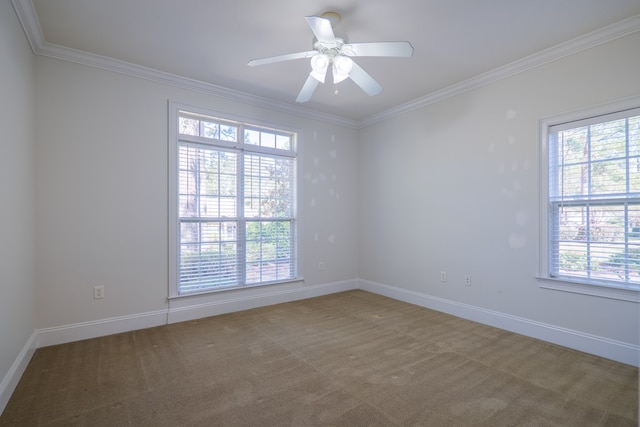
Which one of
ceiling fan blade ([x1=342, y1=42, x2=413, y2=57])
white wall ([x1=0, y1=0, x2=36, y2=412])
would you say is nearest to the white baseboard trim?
white wall ([x1=0, y1=0, x2=36, y2=412])

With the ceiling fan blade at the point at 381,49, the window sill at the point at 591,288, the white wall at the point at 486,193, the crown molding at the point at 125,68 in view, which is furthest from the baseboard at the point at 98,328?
the window sill at the point at 591,288

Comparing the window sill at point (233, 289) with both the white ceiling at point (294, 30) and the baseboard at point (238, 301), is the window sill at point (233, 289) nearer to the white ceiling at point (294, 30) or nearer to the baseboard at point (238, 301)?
the baseboard at point (238, 301)

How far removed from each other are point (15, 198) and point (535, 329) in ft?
14.6

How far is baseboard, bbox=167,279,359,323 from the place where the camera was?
3443 mm

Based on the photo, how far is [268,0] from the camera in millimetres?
2199

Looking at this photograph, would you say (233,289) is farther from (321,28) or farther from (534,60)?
(534,60)

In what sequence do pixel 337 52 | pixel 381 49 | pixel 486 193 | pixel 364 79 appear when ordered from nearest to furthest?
pixel 381 49
pixel 337 52
pixel 364 79
pixel 486 193

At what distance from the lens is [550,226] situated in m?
2.92

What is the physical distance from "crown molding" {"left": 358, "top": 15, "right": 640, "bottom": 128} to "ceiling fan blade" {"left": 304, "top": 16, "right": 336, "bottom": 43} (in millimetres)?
2025

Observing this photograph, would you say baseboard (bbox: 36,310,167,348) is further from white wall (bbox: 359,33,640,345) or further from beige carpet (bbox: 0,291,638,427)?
white wall (bbox: 359,33,640,345)

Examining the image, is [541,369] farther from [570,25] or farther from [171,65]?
[171,65]

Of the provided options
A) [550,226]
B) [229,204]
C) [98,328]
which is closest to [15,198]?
[98,328]

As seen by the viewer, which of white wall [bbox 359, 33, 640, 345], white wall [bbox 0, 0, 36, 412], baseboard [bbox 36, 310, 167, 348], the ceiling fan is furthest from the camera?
baseboard [bbox 36, 310, 167, 348]

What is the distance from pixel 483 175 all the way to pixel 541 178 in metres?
0.56
